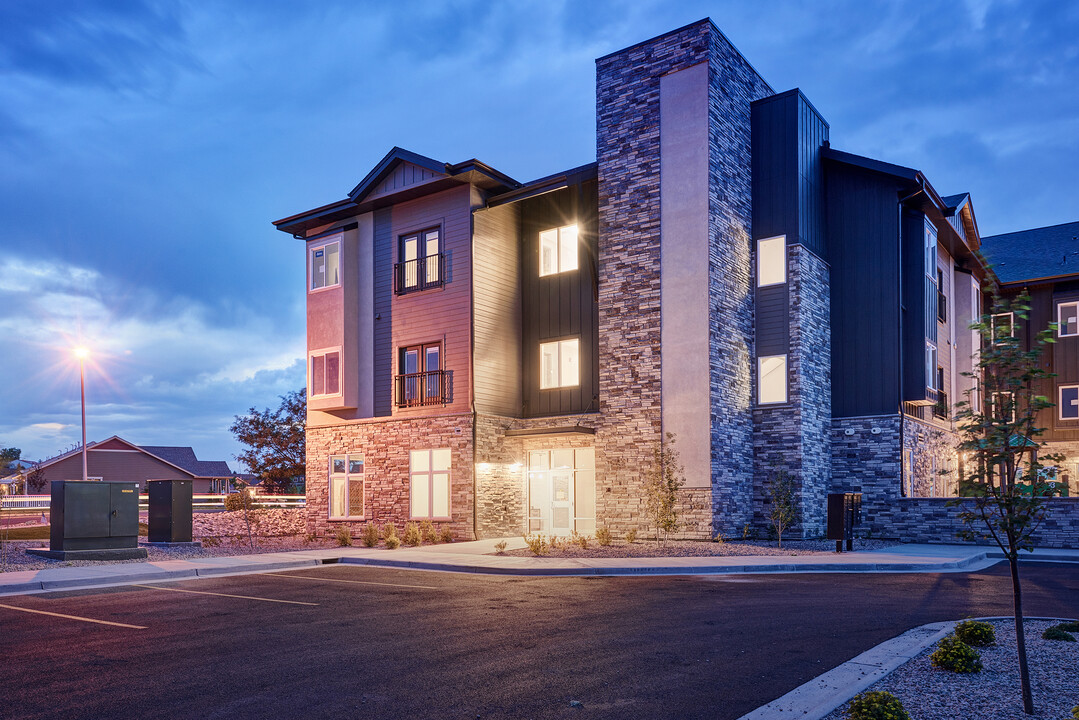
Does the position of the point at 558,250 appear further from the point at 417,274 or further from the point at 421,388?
the point at 421,388

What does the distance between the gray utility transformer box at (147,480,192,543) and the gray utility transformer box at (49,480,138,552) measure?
3.77 m

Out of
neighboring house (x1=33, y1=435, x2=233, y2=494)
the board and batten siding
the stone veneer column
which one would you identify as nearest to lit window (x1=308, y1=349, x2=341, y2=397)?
the board and batten siding

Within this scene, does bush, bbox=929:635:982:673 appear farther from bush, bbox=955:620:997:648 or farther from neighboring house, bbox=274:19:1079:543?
neighboring house, bbox=274:19:1079:543

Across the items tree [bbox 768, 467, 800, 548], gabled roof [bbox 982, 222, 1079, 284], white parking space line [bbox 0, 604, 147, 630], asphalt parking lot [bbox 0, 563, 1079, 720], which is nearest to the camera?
asphalt parking lot [bbox 0, 563, 1079, 720]

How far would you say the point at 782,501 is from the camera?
20797mm

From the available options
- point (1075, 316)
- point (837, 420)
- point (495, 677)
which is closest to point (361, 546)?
point (837, 420)

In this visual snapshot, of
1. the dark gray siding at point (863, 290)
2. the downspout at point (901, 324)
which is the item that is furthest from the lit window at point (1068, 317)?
the dark gray siding at point (863, 290)

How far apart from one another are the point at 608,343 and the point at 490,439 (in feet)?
14.3

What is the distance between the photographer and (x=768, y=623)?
956 centimetres

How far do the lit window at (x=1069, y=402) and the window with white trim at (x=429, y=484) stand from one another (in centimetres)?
2348

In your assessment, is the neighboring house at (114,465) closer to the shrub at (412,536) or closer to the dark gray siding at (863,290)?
the shrub at (412,536)

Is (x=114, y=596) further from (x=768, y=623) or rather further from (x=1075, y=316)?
(x=1075, y=316)

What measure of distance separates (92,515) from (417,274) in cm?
1101

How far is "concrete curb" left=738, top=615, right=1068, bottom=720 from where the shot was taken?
18.8ft
